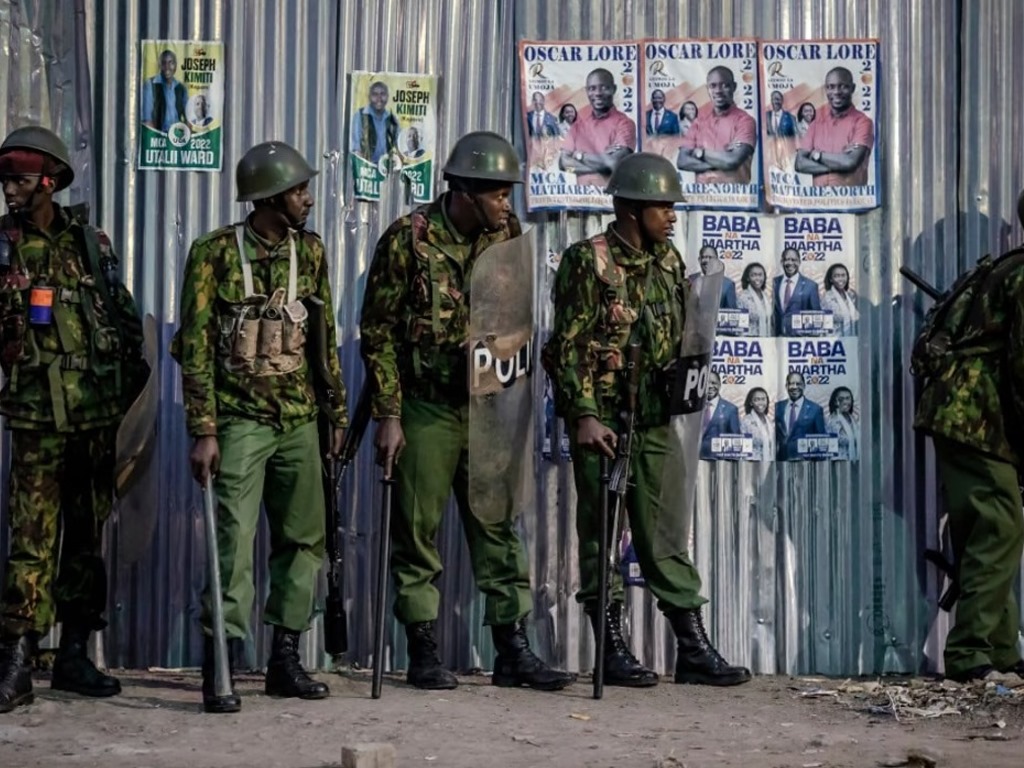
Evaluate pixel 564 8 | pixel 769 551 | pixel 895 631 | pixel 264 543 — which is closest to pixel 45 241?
pixel 264 543

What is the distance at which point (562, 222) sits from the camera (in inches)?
341

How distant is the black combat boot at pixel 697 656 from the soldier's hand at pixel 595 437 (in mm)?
822

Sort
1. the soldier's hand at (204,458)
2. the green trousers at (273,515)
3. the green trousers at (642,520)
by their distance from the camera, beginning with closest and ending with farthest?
the soldier's hand at (204,458) < the green trousers at (273,515) < the green trousers at (642,520)

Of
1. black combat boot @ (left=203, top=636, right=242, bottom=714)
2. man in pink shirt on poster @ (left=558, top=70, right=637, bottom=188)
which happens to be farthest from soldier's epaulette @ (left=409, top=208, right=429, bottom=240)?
black combat boot @ (left=203, top=636, right=242, bottom=714)

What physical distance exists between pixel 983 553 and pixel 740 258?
1746 millimetres

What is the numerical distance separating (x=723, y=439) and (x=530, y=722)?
1.99 metres

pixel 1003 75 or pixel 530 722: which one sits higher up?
pixel 1003 75

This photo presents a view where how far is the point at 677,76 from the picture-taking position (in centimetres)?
866

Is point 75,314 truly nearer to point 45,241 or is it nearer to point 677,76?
point 45,241

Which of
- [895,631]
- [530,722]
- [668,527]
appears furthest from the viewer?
[895,631]

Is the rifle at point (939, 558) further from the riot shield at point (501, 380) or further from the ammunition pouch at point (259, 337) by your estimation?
the ammunition pouch at point (259, 337)

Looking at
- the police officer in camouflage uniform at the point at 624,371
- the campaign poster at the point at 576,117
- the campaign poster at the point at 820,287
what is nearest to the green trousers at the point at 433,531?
the police officer in camouflage uniform at the point at 624,371

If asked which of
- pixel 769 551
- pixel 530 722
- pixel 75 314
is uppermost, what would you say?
pixel 75 314

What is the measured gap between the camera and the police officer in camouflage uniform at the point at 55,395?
7508mm
